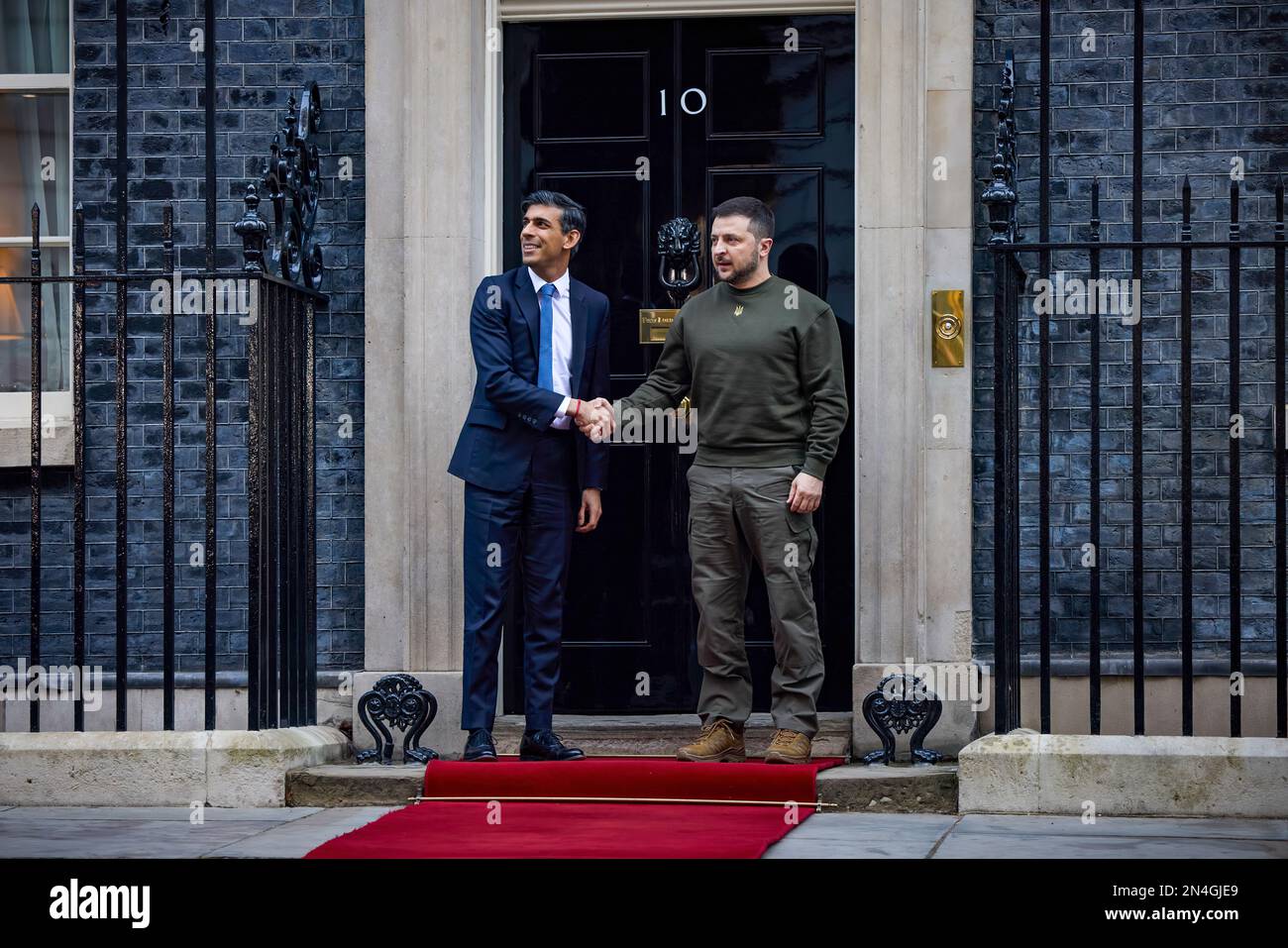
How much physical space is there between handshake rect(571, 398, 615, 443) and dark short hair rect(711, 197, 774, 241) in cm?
86

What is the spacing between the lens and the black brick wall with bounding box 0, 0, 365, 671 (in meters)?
8.31

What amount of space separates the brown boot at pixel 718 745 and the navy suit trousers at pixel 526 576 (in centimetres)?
59

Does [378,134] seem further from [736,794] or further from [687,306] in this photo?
[736,794]

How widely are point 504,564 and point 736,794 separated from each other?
50.2 inches

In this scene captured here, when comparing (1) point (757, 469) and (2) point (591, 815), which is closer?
(2) point (591, 815)

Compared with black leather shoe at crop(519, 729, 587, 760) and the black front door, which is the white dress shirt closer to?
the black front door

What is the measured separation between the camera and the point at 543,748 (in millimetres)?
7297

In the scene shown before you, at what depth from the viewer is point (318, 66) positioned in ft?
27.4

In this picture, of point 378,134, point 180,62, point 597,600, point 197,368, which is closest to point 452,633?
point 597,600

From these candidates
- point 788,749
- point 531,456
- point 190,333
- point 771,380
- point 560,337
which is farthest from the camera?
point 190,333

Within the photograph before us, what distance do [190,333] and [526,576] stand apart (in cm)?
207

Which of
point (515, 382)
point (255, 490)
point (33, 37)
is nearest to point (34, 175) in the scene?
point (33, 37)

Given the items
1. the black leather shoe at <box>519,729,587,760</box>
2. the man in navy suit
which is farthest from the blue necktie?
the black leather shoe at <box>519,729,587,760</box>

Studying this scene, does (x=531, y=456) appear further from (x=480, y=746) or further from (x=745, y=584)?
(x=480, y=746)
